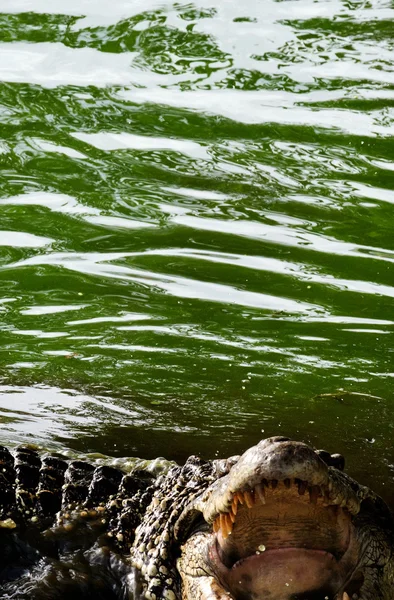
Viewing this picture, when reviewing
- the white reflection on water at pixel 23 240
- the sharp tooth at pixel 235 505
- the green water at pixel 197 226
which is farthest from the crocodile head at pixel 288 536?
the white reflection on water at pixel 23 240

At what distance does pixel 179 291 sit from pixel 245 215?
4.82 ft

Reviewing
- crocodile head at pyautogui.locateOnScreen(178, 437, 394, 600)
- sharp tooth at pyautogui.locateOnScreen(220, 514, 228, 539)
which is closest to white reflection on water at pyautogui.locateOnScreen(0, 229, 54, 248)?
crocodile head at pyautogui.locateOnScreen(178, 437, 394, 600)

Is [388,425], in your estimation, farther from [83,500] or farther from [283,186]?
[283,186]

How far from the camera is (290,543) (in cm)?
419

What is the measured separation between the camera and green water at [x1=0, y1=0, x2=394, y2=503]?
253 inches

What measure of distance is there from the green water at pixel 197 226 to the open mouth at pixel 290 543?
4.02 feet

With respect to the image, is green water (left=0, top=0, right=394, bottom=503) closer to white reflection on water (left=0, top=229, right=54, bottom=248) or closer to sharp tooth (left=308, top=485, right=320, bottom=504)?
white reflection on water (left=0, top=229, right=54, bottom=248)

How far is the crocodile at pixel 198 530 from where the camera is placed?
4.11 meters

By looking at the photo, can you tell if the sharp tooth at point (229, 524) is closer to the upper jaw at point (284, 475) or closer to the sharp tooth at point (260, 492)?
the upper jaw at point (284, 475)

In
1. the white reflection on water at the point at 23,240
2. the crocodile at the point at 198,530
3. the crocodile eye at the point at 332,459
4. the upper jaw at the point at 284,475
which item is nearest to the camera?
the upper jaw at the point at 284,475

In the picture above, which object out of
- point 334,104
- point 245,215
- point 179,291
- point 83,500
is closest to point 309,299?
point 179,291

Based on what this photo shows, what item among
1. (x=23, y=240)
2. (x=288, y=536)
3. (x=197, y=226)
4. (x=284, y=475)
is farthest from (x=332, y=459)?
(x=23, y=240)

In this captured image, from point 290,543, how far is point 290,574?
0.12 m

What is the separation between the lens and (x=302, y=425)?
20.3ft
